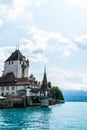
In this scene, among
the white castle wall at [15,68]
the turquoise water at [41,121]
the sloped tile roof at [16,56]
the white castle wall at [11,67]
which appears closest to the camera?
the turquoise water at [41,121]

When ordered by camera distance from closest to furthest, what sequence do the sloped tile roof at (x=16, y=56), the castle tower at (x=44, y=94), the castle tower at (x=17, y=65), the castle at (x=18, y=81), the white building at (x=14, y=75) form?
the castle tower at (x=44, y=94) → the castle at (x=18, y=81) → the white building at (x=14, y=75) → the castle tower at (x=17, y=65) → the sloped tile roof at (x=16, y=56)

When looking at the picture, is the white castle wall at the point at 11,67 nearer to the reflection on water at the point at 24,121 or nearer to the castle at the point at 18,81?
the castle at the point at 18,81

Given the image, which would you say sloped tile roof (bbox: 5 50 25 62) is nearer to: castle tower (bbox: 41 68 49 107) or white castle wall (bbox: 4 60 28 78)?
white castle wall (bbox: 4 60 28 78)

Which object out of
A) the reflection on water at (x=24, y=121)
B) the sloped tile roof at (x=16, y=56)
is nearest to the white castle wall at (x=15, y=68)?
the sloped tile roof at (x=16, y=56)

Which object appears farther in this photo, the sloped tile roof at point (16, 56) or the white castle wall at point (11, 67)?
the sloped tile roof at point (16, 56)

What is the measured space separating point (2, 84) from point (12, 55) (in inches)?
648

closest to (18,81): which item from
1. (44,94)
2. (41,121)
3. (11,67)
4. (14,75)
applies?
(14,75)

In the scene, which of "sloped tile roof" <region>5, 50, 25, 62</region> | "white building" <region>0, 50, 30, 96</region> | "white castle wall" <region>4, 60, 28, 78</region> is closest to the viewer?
"white building" <region>0, 50, 30, 96</region>

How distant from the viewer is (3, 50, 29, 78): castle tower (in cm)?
11638

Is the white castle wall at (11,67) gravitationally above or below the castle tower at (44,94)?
above

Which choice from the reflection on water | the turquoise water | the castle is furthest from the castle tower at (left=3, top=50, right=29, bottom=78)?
the reflection on water

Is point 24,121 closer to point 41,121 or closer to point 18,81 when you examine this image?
point 41,121

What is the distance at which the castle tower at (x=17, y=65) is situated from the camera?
382ft

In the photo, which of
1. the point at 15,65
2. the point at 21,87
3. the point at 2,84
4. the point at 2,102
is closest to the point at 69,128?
the point at 2,102
